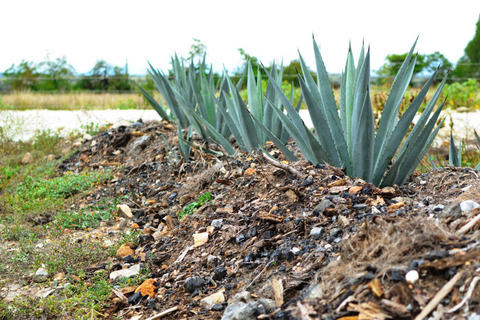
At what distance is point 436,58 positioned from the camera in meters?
24.0

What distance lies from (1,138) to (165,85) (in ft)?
13.9

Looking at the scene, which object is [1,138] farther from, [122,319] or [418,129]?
[418,129]

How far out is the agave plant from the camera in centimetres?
294

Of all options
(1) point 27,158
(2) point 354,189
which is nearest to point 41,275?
(2) point 354,189

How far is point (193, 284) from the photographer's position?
8.41 feet

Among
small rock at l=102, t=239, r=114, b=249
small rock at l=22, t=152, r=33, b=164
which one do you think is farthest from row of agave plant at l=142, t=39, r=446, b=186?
small rock at l=22, t=152, r=33, b=164

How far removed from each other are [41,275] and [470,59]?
87.0 feet

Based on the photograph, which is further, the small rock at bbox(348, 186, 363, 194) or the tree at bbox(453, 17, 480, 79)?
the tree at bbox(453, 17, 480, 79)

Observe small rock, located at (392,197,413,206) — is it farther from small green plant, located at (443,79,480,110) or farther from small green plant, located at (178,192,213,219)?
small green plant, located at (443,79,480,110)

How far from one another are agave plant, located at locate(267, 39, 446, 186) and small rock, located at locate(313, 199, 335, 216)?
1.64 feet

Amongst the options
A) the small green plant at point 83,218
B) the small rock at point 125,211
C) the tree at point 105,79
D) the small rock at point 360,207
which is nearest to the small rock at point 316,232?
the small rock at point 360,207

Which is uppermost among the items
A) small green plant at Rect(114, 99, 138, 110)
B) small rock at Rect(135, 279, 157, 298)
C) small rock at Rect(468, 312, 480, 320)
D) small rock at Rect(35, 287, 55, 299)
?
small green plant at Rect(114, 99, 138, 110)

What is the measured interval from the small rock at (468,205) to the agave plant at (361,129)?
701mm

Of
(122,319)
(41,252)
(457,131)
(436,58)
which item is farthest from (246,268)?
(436,58)
